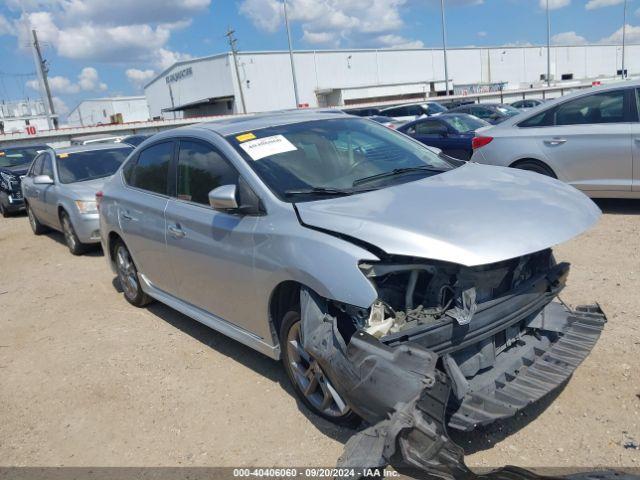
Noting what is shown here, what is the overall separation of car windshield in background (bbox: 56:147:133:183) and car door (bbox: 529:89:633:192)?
22.3ft

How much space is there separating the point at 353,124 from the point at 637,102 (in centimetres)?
431

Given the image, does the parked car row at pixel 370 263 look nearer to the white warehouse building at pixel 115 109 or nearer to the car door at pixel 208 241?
the car door at pixel 208 241

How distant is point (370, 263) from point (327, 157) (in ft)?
4.28

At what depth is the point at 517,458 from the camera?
2.82 meters

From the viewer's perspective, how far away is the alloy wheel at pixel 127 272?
5555mm

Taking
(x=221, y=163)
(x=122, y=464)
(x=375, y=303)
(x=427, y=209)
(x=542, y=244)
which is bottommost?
(x=122, y=464)

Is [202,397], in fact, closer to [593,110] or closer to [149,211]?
[149,211]

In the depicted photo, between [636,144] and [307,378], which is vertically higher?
[636,144]

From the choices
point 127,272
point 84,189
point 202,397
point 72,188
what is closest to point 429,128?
point 84,189

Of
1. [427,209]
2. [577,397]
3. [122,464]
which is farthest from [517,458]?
[122,464]

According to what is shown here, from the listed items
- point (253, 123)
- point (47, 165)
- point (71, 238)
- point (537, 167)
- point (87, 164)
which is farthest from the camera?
point (47, 165)

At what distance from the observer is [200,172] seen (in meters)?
4.17

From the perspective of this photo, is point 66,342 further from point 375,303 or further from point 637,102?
point 637,102

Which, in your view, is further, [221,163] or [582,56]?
[582,56]
